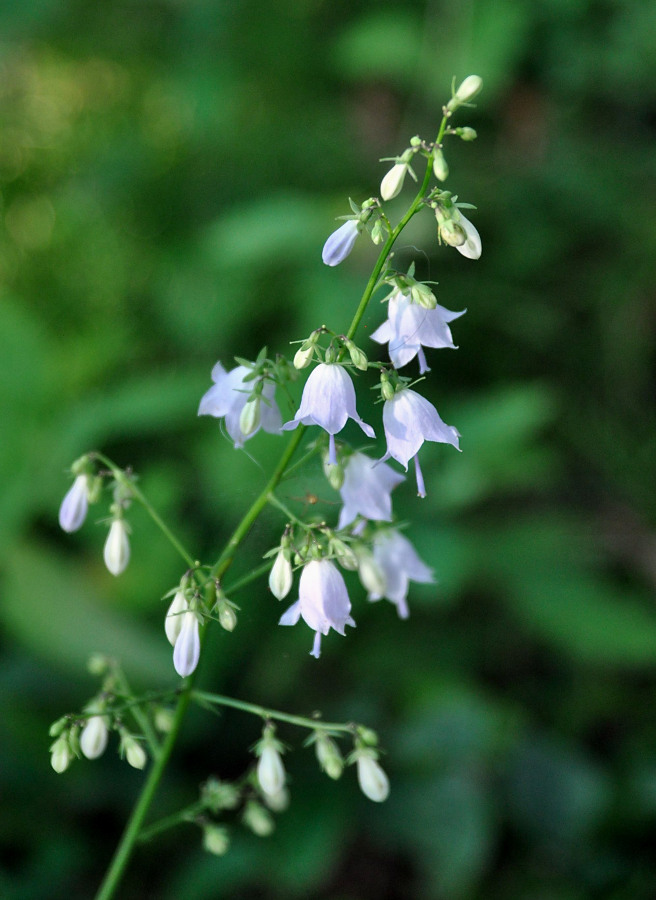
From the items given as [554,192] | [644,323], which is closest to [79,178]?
[554,192]

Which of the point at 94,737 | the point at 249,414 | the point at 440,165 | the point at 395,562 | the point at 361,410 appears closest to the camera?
the point at 440,165

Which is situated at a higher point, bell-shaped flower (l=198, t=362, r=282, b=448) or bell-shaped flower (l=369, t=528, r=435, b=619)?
bell-shaped flower (l=198, t=362, r=282, b=448)

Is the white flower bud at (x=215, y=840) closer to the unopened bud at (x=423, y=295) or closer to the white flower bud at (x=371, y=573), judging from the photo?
the white flower bud at (x=371, y=573)

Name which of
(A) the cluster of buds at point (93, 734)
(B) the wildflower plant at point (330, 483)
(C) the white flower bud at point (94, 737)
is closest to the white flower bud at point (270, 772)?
(B) the wildflower plant at point (330, 483)

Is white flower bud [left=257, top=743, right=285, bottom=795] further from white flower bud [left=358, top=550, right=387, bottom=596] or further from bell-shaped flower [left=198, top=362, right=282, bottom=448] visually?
bell-shaped flower [left=198, top=362, right=282, bottom=448]

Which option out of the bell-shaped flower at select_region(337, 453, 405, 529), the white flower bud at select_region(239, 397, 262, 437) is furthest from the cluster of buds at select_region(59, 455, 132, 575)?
the bell-shaped flower at select_region(337, 453, 405, 529)

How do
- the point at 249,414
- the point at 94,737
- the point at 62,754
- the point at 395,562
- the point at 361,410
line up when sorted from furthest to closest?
the point at 361,410, the point at 395,562, the point at 94,737, the point at 62,754, the point at 249,414

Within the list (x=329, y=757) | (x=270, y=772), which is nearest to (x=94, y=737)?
(x=270, y=772)

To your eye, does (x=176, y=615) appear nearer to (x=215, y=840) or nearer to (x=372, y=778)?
(x=372, y=778)
